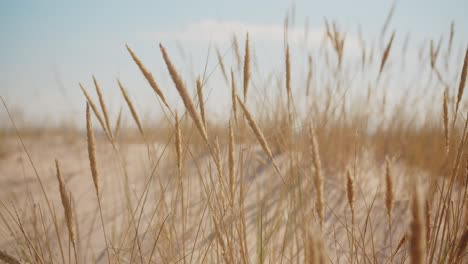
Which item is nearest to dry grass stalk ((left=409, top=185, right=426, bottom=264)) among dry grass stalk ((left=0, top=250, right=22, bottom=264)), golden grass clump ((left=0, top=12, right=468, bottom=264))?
golden grass clump ((left=0, top=12, right=468, bottom=264))

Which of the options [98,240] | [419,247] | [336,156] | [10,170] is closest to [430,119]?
[336,156]

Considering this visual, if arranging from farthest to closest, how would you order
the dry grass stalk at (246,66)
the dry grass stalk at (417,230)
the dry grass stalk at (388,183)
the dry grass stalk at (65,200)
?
the dry grass stalk at (246,66) → the dry grass stalk at (65,200) → the dry grass stalk at (388,183) → the dry grass stalk at (417,230)

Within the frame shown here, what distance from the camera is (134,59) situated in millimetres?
618

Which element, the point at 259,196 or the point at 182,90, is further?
the point at 259,196

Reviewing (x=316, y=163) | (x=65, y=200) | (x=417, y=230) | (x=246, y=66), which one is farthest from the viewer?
(x=246, y=66)

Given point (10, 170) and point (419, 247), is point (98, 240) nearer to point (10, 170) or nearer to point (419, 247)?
point (419, 247)

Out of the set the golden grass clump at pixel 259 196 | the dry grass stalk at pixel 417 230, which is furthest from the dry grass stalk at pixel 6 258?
the dry grass stalk at pixel 417 230

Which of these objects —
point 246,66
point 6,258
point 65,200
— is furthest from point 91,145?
point 246,66

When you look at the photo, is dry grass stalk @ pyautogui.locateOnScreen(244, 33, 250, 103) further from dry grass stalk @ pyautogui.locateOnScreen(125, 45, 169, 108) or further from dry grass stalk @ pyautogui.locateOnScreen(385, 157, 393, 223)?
dry grass stalk @ pyautogui.locateOnScreen(385, 157, 393, 223)

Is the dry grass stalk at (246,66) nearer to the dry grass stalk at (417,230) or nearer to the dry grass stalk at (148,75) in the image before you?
the dry grass stalk at (148,75)

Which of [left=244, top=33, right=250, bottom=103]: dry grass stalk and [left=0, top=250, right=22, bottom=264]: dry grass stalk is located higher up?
[left=244, top=33, right=250, bottom=103]: dry grass stalk

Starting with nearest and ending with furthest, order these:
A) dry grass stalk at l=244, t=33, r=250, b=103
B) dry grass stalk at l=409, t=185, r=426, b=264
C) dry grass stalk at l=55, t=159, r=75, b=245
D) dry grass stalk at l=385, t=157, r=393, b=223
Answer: dry grass stalk at l=409, t=185, r=426, b=264
dry grass stalk at l=385, t=157, r=393, b=223
dry grass stalk at l=55, t=159, r=75, b=245
dry grass stalk at l=244, t=33, r=250, b=103

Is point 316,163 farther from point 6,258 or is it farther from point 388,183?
point 6,258

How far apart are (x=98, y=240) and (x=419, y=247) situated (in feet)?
4.86
